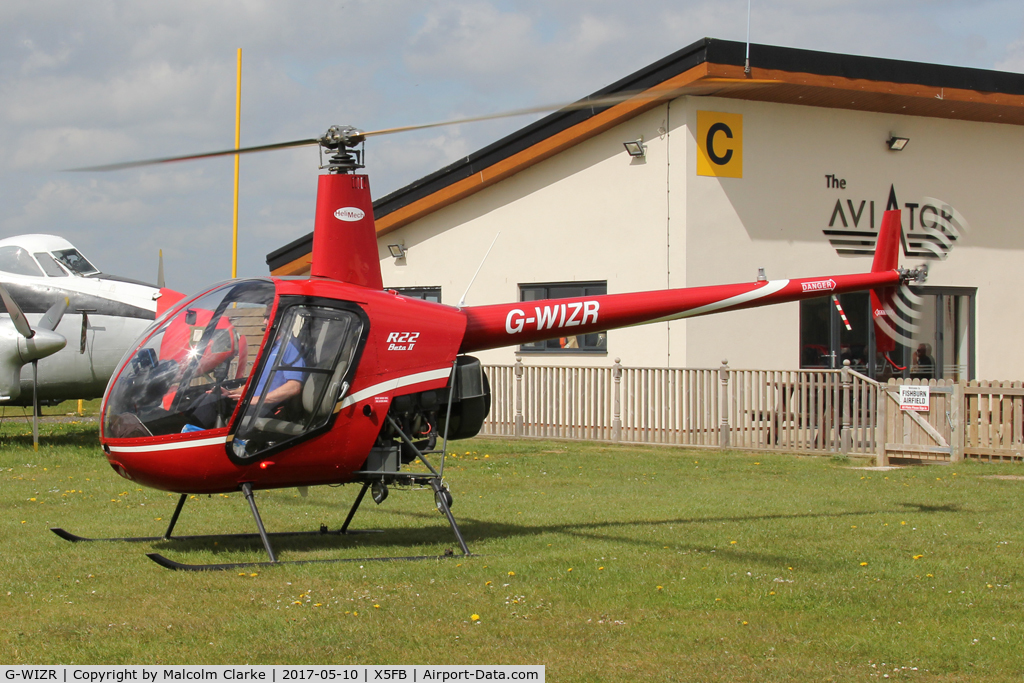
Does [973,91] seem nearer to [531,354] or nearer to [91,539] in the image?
[531,354]

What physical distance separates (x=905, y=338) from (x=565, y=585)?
53.4 feet

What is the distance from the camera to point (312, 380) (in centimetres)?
819

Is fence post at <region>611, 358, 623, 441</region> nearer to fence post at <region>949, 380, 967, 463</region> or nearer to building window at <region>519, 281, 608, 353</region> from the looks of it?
building window at <region>519, 281, 608, 353</region>

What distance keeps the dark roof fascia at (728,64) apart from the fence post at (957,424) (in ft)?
23.4

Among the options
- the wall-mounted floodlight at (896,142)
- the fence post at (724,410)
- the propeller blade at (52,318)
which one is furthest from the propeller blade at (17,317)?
the wall-mounted floodlight at (896,142)

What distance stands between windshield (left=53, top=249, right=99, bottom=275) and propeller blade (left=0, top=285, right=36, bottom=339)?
60.9 inches

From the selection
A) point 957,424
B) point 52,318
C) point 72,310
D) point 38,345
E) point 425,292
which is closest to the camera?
point 957,424

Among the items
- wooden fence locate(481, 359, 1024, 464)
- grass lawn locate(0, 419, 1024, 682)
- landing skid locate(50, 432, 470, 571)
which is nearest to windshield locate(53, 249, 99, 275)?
grass lawn locate(0, 419, 1024, 682)

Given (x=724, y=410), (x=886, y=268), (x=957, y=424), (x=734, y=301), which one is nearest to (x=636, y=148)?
(x=724, y=410)

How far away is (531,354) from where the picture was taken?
2191 cm

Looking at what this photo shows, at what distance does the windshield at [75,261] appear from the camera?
17562 mm

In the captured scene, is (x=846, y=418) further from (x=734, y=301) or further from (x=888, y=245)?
(x=734, y=301)

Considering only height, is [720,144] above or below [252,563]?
above

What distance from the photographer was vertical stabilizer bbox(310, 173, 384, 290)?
8.73 meters
